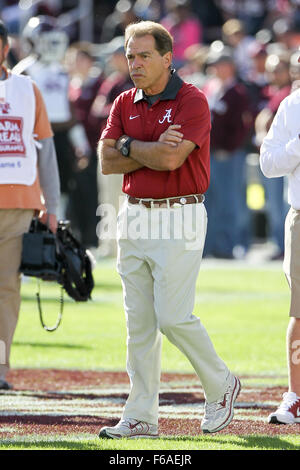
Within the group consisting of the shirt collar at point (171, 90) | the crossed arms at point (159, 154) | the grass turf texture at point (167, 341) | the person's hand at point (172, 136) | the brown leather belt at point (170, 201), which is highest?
the shirt collar at point (171, 90)

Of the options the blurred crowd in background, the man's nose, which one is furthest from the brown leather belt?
the blurred crowd in background

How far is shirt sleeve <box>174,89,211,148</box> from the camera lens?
21.5ft

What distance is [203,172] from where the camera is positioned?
6.70 metres

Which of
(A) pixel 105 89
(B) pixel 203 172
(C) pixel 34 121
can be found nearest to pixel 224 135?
(A) pixel 105 89

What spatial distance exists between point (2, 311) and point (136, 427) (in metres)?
1.90

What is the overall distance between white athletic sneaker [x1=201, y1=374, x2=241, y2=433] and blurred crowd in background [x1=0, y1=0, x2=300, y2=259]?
834cm

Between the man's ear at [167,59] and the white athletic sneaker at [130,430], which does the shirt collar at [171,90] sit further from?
the white athletic sneaker at [130,430]

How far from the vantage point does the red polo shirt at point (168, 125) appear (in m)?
6.59

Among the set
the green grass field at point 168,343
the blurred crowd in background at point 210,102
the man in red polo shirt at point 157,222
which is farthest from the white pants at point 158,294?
the blurred crowd in background at point 210,102

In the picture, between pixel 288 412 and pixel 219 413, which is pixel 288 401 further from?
pixel 219 413

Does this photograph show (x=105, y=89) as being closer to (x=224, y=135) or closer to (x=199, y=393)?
(x=224, y=135)

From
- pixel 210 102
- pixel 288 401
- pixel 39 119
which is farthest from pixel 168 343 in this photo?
pixel 210 102

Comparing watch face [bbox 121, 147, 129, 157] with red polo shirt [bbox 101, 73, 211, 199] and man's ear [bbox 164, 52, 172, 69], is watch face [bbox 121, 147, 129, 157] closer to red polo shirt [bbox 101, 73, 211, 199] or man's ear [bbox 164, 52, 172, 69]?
red polo shirt [bbox 101, 73, 211, 199]

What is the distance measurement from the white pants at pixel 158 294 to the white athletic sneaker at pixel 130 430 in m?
0.03
